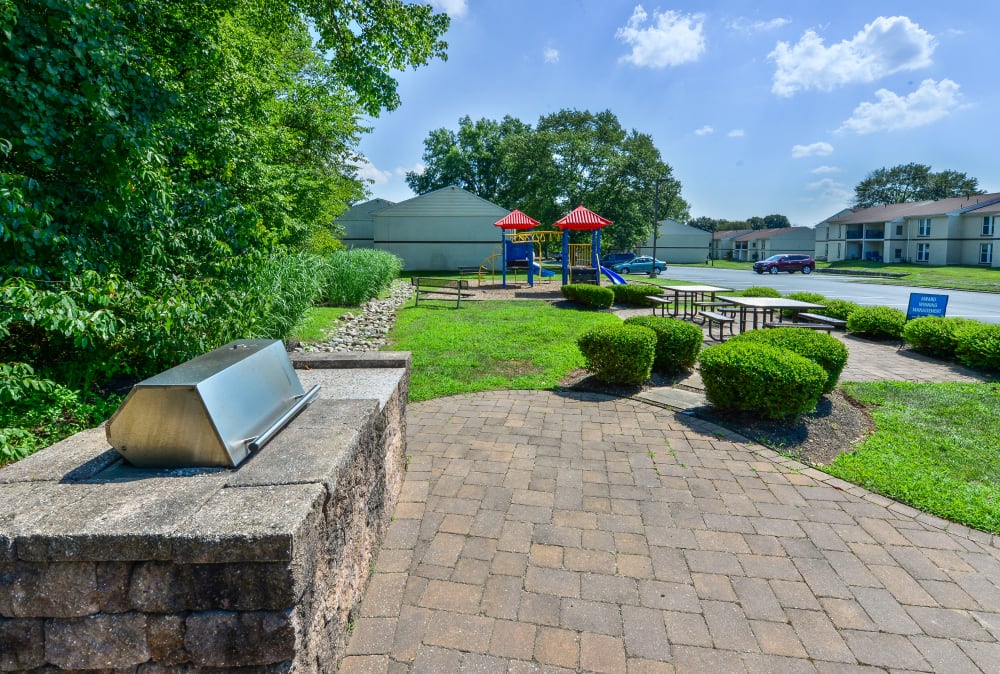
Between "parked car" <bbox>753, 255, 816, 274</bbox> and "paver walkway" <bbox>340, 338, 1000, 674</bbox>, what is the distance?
36376 millimetres

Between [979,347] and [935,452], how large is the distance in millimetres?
3891

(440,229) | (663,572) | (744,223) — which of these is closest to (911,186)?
(744,223)

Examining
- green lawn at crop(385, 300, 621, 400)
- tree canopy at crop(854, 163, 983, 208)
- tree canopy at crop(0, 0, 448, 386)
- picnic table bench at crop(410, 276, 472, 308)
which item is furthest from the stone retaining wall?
tree canopy at crop(854, 163, 983, 208)

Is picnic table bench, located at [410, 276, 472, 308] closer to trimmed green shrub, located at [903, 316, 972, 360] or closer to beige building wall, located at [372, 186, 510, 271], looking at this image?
trimmed green shrub, located at [903, 316, 972, 360]

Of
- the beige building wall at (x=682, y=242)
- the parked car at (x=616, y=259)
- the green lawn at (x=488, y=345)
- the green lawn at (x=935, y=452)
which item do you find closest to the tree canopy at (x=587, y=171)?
the parked car at (x=616, y=259)

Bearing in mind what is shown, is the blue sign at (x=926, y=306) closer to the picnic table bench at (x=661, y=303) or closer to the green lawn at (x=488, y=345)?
the picnic table bench at (x=661, y=303)

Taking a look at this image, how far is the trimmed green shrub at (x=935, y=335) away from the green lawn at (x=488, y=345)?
17.6ft

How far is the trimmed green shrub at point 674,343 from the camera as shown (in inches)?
262

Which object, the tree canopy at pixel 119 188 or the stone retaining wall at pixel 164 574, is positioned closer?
the stone retaining wall at pixel 164 574

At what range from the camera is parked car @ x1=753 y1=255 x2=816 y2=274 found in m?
36.4

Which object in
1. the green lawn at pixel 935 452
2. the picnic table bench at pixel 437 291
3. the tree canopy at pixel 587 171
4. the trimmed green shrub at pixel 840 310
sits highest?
the tree canopy at pixel 587 171

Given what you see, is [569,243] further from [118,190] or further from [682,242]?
[682,242]

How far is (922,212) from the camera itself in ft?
142

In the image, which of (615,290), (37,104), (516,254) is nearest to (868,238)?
(516,254)
